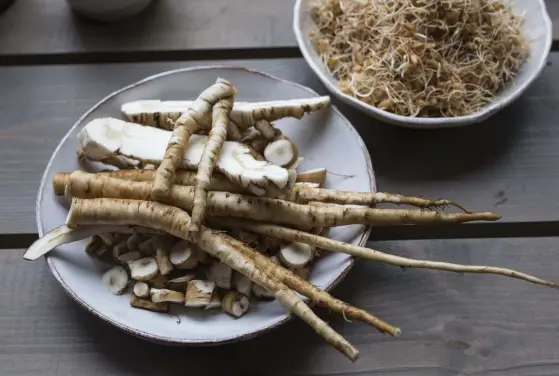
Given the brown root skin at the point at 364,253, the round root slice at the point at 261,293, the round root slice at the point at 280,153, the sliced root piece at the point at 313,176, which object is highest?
the round root slice at the point at 280,153

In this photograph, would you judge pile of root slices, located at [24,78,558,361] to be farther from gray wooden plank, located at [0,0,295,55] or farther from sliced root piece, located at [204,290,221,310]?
gray wooden plank, located at [0,0,295,55]

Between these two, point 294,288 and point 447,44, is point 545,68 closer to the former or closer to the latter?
point 447,44

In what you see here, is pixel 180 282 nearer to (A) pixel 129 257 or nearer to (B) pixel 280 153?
(A) pixel 129 257

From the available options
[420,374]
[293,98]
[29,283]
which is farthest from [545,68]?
[29,283]

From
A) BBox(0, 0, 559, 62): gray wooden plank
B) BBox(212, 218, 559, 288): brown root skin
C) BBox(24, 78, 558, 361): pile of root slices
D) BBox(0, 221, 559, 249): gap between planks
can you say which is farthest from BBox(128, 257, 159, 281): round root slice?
BBox(0, 0, 559, 62): gray wooden plank

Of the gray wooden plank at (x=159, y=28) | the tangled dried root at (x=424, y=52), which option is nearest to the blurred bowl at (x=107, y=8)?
the gray wooden plank at (x=159, y=28)

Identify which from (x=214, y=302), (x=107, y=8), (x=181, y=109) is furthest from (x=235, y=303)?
(x=107, y=8)

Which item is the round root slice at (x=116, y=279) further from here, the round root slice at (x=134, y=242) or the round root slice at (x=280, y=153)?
the round root slice at (x=280, y=153)

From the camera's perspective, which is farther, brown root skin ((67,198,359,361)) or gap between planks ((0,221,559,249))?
gap between planks ((0,221,559,249))
